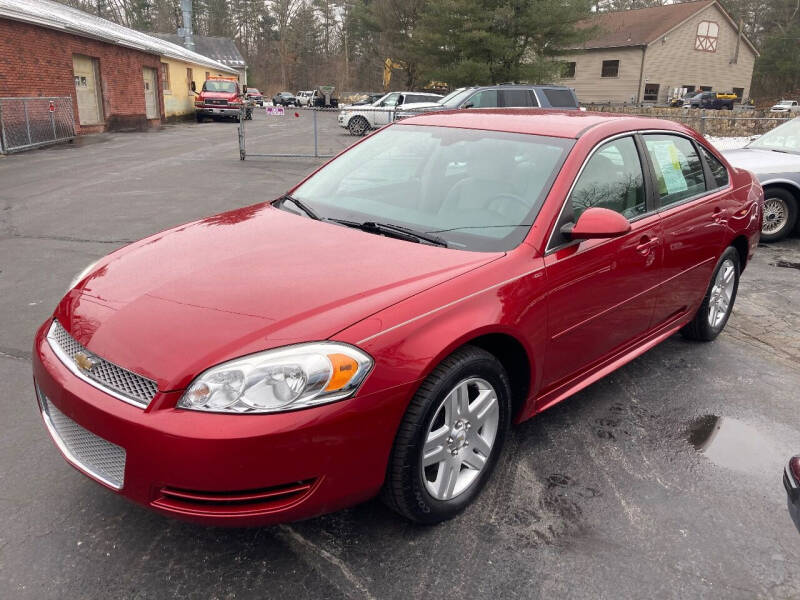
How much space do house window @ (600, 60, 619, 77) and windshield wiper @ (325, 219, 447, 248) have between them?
171 ft

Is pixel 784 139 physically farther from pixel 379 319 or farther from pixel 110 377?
pixel 110 377

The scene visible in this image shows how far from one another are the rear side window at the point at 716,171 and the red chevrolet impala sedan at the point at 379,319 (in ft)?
1.84

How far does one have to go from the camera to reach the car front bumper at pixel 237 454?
6.58 feet

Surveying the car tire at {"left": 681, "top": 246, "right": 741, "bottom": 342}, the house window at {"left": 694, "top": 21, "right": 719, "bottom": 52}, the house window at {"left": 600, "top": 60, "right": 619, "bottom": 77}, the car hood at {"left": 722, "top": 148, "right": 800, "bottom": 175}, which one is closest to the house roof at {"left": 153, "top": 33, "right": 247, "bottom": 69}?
the house window at {"left": 600, "top": 60, "right": 619, "bottom": 77}

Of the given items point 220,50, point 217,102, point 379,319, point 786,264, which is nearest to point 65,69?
point 217,102

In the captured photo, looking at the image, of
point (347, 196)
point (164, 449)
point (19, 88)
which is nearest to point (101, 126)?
point (19, 88)

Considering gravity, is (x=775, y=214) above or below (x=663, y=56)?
below

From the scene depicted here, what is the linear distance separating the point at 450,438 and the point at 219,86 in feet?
111

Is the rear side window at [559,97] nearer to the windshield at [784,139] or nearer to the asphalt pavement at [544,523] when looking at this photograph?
the windshield at [784,139]

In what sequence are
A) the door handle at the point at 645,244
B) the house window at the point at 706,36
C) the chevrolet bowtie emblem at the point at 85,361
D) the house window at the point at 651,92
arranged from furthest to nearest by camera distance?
the house window at the point at 651,92 < the house window at the point at 706,36 < the door handle at the point at 645,244 < the chevrolet bowtie emblem at the point at 85,361

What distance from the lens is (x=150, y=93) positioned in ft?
→ 90.9

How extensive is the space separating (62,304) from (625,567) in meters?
2.58

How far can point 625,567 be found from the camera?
2422mm

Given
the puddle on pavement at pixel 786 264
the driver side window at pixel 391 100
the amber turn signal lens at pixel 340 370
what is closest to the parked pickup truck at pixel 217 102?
the driver side window at pixel 391 100
